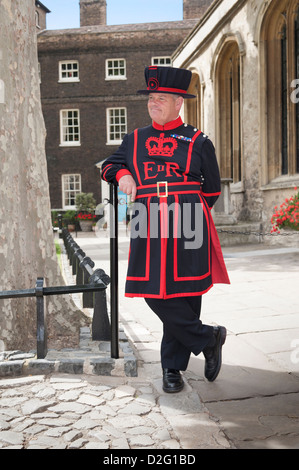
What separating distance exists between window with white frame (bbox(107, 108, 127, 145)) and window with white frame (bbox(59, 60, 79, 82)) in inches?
105

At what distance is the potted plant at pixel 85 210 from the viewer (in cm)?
2455

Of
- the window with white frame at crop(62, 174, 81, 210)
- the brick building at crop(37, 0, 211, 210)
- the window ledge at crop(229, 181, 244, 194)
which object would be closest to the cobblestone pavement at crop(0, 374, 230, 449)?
the window ledge at crop(229, 181, 244, 194)

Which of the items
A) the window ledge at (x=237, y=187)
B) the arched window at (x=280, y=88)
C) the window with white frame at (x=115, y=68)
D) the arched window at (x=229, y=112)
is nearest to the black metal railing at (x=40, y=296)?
the arched window at (x=280, y=88)

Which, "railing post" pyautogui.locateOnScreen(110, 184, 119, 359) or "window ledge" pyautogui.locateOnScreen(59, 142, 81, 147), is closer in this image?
"railing post" pyautogui.locateOnScreen(110, 184, 119, 359)

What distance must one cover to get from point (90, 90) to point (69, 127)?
2.31m

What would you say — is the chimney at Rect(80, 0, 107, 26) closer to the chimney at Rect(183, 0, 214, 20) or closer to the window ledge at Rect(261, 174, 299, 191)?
the chimney at Rect(183, 0, 214, 20)

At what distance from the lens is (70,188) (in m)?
27.9

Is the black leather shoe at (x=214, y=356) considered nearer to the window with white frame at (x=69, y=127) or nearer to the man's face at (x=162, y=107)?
the man's face at (x=162, y=107)

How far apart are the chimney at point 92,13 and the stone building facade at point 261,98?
1681 centimetres

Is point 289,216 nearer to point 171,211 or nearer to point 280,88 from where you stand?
point 280,88

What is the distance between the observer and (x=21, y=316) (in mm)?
4066

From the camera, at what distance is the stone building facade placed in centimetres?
1240

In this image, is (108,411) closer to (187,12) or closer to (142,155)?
(142,155)

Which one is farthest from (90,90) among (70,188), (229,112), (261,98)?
(261,98)
